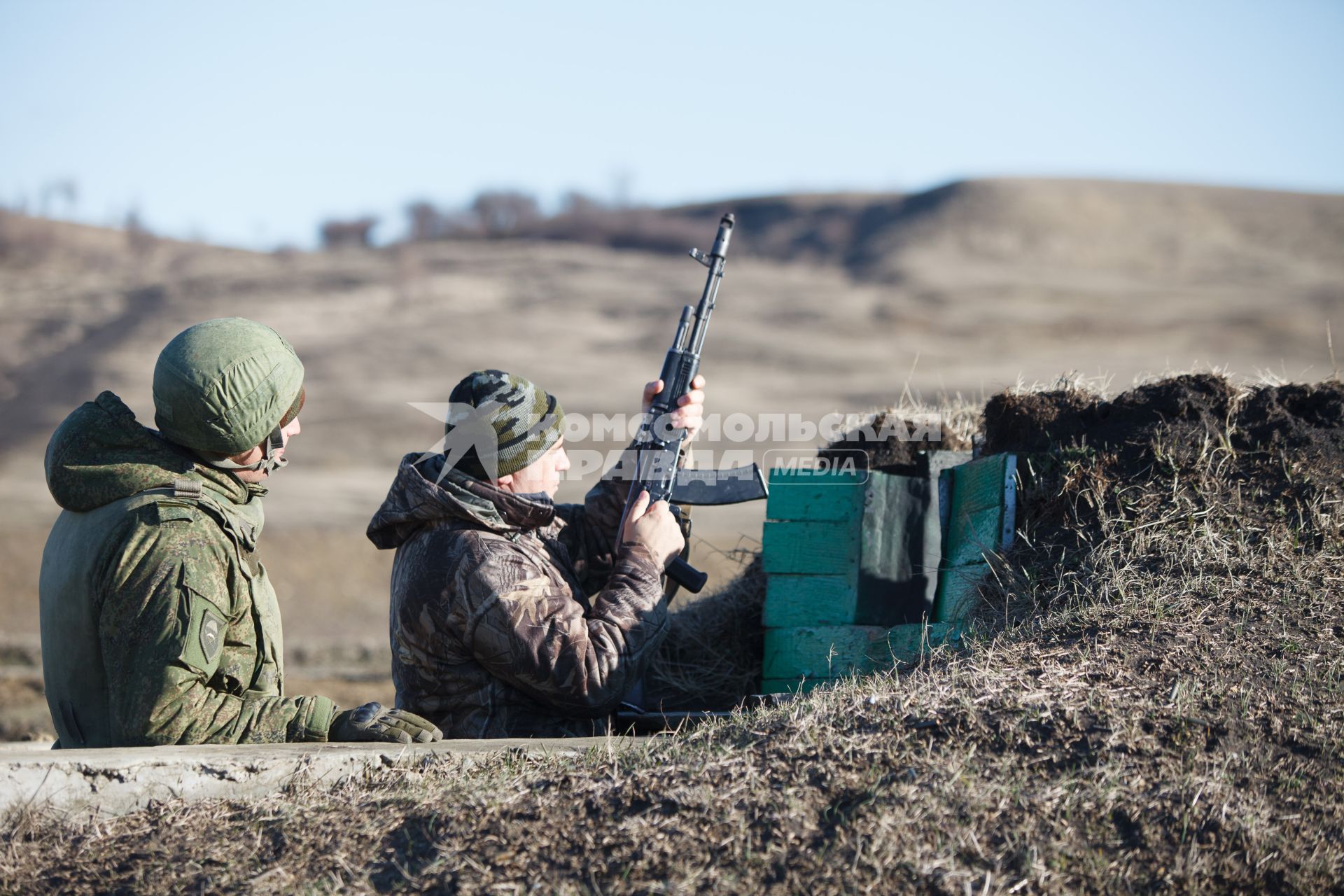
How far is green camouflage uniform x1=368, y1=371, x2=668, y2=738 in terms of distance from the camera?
12.7ft

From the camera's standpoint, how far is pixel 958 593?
4.68 meters

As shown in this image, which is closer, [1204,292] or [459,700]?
[459,700]

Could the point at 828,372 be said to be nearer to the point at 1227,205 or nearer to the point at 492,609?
the point at 1227,205

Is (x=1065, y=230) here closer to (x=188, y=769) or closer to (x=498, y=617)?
(x=498, y=617)

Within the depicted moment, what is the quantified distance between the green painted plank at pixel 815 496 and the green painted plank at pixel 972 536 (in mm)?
413

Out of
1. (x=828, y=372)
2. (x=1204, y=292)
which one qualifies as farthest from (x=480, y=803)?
(x=1204, y=292)

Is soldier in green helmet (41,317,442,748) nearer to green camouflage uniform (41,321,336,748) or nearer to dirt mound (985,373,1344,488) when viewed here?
green camouflage uniform (41,321,336,748)

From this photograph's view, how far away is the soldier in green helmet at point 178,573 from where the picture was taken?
3.37 m

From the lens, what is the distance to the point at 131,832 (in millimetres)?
3135

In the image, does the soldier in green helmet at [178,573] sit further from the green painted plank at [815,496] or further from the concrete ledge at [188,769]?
the green painted plank at [815,496]

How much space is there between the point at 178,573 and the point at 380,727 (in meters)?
0.79

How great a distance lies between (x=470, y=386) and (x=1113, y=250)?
1707 inches

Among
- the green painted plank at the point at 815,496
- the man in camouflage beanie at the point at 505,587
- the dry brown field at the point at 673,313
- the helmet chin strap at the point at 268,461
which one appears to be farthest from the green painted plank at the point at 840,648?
the dry brown field at the point at 673,313

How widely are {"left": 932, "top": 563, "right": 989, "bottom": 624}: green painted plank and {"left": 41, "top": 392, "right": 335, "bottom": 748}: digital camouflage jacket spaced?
2436mm
